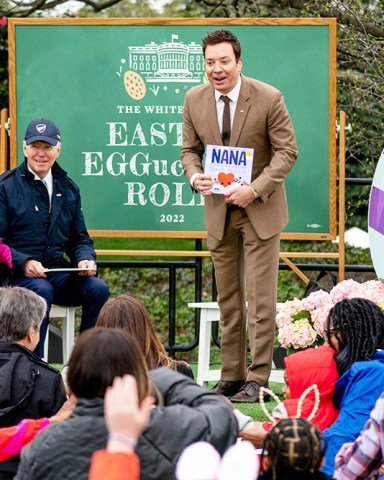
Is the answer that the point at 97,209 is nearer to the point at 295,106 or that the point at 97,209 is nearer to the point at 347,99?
the point at 295,106

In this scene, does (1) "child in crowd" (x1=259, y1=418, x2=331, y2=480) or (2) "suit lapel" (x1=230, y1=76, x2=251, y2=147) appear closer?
(1) "child in crowd" (x1=259, y1=418, x2=331, y2=480)

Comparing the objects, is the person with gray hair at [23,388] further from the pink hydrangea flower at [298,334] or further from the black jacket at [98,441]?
the pink hydrangea flower at [298,334]

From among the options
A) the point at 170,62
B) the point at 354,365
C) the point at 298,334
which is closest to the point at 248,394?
the point at 298,334

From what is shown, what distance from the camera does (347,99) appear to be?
9633mm

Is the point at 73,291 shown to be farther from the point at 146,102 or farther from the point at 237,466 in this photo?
the point at 237,466

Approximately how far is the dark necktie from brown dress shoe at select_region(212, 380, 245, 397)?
48.8 inches

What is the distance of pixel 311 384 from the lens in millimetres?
3832

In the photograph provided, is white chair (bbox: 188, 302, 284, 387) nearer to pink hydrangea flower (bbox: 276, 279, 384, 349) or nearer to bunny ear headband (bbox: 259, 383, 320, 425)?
pink hydrangea flower (bbox: 276, 279, 384, 349)

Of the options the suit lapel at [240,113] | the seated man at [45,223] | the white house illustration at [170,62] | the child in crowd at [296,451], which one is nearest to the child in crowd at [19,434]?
the child in crowd at [296,451]

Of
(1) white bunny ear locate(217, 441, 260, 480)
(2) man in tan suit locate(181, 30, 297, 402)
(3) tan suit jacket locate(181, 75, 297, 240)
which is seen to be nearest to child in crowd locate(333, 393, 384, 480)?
(1) white bunny ear locate(217, 441, 260, 480)

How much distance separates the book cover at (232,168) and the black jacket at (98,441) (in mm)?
3127

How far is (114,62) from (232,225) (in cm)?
188

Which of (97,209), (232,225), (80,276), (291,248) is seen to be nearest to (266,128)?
(232,225)

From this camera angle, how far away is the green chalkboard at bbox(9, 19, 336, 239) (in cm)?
717
